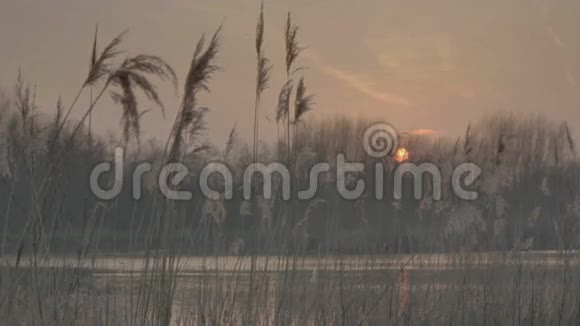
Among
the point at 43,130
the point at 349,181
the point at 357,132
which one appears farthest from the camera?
the point at 357,132

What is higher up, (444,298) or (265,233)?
(265,233)

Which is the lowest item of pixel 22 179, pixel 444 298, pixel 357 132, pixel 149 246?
pixel 444 298

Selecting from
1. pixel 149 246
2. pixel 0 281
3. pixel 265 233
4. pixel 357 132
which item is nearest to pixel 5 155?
pixel 0 281

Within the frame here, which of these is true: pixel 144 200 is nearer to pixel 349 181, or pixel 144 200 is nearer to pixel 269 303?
pixel 269 303

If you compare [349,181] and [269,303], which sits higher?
[349,181]

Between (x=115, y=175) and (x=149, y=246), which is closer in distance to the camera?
(x=149, y=246)

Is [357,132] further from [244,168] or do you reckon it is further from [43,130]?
[43,130]

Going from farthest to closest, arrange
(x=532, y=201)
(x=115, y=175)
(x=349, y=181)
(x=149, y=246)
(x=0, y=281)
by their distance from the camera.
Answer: (x=532, y=201)
(x=349, y=181)
(x=115, y=175)
(x=0, y=281)
(x=149, y=246)

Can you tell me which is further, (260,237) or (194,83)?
(260,237)

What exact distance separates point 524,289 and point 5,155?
369 cm

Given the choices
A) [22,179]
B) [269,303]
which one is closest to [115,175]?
[22,179]

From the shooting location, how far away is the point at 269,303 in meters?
5.15

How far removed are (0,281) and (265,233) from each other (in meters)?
1.69

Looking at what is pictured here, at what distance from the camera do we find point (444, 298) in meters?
5.90
